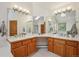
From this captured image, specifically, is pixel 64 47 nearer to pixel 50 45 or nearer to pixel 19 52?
pixel 50 45

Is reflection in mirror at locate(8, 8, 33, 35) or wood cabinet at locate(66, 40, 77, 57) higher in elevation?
reflection in mirror at locate(8, 8, 33, 35)

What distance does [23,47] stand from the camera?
81.4 inches

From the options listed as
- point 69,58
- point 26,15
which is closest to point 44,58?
point 69,58

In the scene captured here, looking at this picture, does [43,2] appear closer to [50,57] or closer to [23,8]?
[23,8]

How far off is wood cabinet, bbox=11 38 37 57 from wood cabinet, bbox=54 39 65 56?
0.33 meters

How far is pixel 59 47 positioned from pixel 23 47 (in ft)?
1.86

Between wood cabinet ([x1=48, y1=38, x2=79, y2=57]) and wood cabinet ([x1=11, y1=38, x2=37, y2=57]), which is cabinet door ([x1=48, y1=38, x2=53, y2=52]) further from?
wood cabinet ([x1=11, y1=38, x2=37, y2=57])

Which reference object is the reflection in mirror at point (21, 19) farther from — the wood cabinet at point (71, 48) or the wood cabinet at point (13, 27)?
the wood cabinet at point (71, 48)

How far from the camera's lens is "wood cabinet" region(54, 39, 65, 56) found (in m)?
2.02

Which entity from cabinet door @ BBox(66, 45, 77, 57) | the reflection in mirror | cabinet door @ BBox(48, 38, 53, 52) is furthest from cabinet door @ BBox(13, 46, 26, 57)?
cabinet door @ BBox(66, 45, 77, 57)

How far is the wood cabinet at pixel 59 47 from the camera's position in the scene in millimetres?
2021

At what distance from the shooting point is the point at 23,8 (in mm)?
2029

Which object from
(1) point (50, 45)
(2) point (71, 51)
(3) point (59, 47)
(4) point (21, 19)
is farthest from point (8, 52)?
(2) point (71, 51)

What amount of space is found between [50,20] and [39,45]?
44cm
